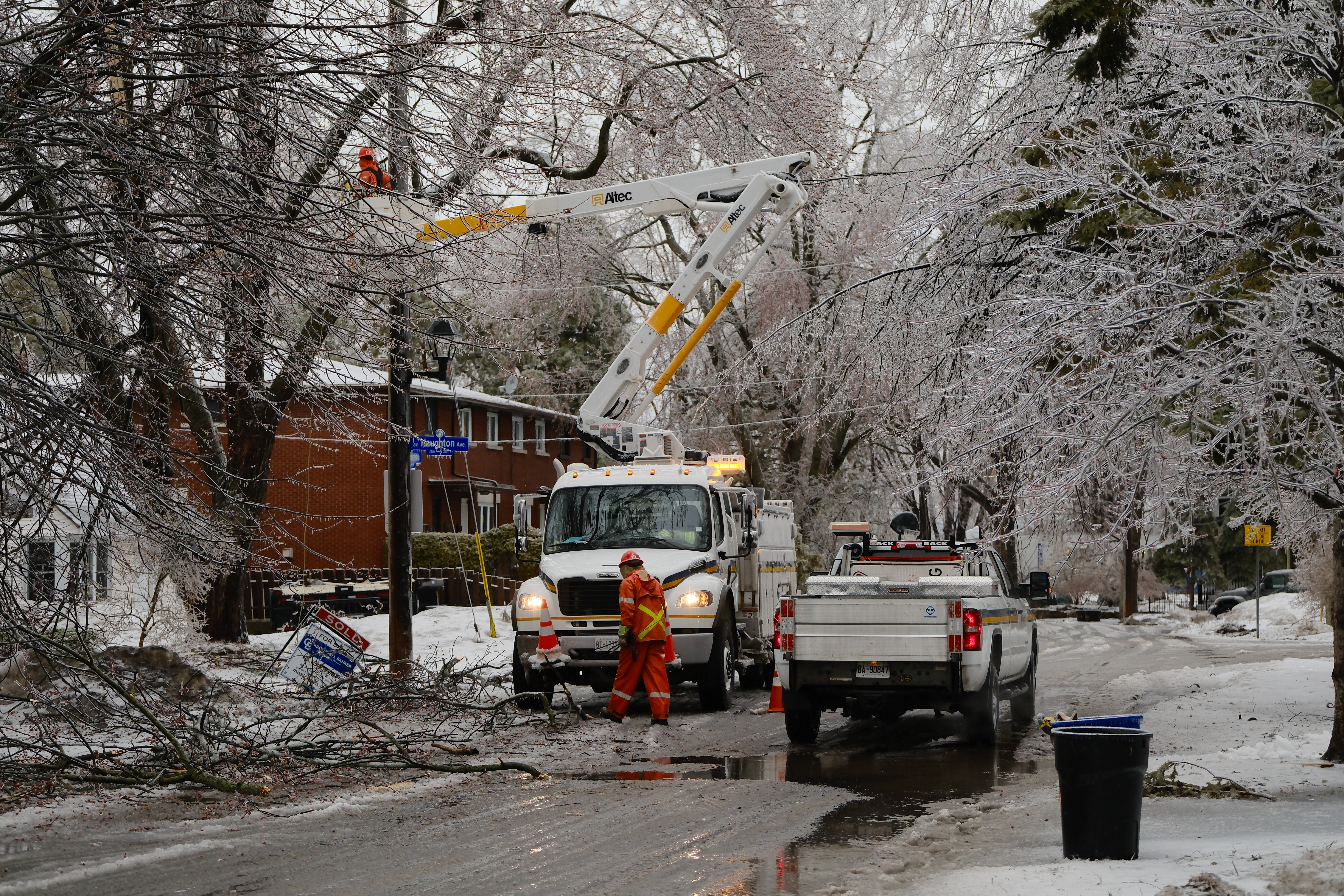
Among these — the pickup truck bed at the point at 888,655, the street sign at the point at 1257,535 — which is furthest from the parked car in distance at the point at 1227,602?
the pickup truck bed at the point at 888,655

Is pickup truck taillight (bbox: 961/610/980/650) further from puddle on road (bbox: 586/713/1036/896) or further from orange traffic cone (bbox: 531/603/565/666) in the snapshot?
orange traffic cone (bbox: 531/603/565/666)

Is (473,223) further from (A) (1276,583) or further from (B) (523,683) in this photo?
(A) (1276,583)

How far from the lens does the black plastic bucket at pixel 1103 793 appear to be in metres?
7.32

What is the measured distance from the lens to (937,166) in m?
13.1

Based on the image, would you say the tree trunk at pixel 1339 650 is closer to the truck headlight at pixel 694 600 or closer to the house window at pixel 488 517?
the truck headlight at pixel 694 600

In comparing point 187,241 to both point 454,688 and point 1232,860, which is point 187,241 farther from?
point 454,688

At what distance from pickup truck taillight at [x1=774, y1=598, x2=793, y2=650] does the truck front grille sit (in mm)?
3550

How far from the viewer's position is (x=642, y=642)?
1487 centimetres

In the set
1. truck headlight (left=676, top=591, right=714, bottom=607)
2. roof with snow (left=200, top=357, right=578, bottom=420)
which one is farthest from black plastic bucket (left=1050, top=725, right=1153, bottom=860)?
truck headlight (left=676, top=591, right=714, bottom=607)

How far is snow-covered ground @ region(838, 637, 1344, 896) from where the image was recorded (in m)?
6.70

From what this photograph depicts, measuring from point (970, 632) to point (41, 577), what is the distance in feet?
25.7

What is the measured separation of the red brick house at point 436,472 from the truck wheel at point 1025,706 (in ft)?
34.3

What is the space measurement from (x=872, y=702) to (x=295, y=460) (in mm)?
31025

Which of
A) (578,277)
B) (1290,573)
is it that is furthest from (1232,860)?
(1290,573)
